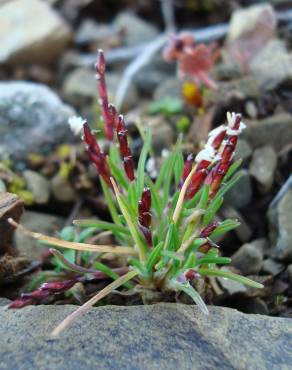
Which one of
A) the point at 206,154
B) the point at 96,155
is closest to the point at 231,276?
the point at 206,154

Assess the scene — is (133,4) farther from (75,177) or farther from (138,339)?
(138,339)

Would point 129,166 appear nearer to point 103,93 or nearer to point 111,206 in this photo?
point 111,206

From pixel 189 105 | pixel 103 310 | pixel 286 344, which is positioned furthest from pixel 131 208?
pixel 189 105

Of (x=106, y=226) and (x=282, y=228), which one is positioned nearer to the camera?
(x=106, y=226)

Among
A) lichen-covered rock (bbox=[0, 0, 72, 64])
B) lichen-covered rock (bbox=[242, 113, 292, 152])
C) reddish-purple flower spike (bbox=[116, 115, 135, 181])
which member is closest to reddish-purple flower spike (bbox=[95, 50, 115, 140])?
reddish-purple flower spike (bbox=[116, 115, 135, 181])

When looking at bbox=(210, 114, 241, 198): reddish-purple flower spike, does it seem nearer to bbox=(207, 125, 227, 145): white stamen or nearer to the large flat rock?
bbox=(207, 125, 227, 145): white stamen

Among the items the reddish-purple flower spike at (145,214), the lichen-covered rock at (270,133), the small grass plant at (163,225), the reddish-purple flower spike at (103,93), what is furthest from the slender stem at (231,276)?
the lichen-covered rock at (270,133)
